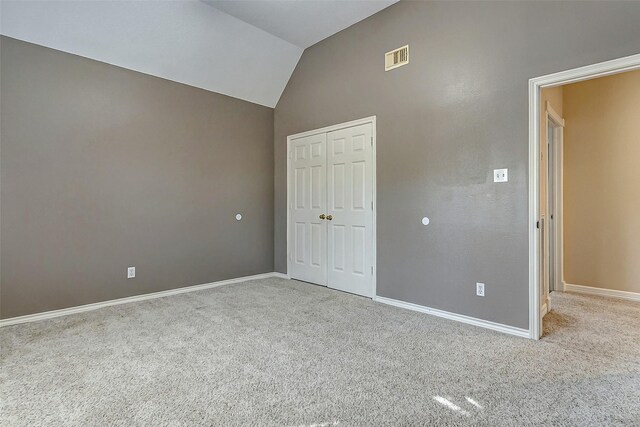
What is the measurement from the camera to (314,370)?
214 centimetres

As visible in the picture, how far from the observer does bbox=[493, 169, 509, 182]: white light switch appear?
2.81m

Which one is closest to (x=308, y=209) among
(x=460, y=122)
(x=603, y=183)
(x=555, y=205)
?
(x=460, y=122)

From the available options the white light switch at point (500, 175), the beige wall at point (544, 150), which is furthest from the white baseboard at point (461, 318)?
the white light switch at point (500, 175)

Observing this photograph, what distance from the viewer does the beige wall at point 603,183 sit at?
12.3ft

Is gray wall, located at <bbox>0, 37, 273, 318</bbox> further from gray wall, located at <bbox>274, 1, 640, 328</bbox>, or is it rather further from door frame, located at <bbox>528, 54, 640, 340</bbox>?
door frame, located at <bbox>528, 54, 640, 340</bbox>

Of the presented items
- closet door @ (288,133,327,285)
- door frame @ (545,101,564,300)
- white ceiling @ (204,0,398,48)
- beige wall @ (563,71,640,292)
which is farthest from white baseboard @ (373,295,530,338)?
white ceiling @ (204,0,398,48)

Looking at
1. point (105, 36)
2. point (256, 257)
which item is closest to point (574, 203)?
point (256, 257)

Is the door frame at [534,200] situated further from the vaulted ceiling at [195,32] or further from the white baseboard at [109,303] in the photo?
the white baseboard at [109,303]

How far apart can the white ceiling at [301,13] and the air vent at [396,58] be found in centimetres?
53

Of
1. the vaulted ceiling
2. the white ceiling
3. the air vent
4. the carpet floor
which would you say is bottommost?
the carpet floor

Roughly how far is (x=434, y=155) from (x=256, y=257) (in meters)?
3.01

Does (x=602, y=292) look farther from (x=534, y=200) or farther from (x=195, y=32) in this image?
(x=195, y=32)

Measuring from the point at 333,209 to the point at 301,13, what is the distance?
2360mm

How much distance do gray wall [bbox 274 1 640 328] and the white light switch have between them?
52mm
